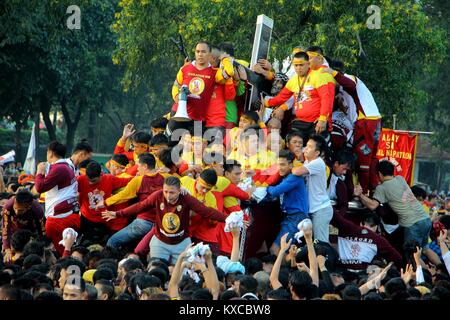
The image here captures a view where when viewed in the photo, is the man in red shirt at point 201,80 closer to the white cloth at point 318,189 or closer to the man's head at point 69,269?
the white cloth at point 318,189

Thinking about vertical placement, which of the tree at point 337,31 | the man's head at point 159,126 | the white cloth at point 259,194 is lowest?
the white cloth at point 259,194

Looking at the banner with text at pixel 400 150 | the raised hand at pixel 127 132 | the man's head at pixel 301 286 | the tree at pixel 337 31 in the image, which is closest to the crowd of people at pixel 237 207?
the man's head at pixel 301 286

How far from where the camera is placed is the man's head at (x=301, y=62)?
13000 millimetres

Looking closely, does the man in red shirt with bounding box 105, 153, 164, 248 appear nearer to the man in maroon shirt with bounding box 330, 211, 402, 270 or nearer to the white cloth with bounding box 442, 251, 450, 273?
the man in maroon shirt with bounding box 330, 211, 402, 270

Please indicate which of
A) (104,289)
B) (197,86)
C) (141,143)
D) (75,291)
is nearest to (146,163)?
(141,143)

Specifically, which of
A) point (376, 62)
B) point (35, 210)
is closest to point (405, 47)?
point (376, 62)

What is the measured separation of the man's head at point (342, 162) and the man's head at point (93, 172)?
9.35ft

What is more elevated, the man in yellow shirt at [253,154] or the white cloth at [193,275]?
the man in yellow shirt at [253,154]

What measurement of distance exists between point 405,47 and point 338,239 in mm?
11085

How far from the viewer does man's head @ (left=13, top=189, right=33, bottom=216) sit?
39.1ft

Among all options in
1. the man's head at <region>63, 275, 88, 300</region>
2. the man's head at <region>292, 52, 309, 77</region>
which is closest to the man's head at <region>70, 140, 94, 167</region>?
the man's head at <region>292, 52, 309, 77</region>

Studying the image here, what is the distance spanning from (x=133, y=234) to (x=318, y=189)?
2.19 m

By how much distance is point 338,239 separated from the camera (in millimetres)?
12617

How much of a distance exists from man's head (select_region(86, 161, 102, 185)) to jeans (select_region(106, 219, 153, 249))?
2.41 ft
